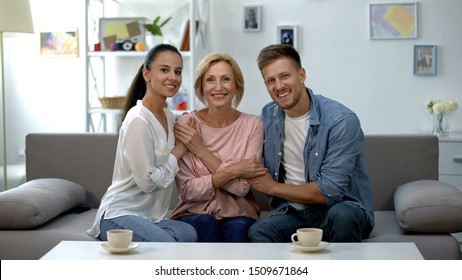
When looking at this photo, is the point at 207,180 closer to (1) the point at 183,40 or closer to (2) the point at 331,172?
(2) the point at 331,172

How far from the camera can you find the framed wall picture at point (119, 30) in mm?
5492

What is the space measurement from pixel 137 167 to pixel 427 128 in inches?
122

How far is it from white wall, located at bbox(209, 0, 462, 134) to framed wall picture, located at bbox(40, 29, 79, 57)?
1086mm

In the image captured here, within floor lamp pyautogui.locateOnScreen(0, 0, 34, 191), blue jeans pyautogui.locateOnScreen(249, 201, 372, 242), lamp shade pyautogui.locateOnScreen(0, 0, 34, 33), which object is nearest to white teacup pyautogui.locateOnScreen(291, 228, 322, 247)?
blue jeans pyautogui.locateOnScreen(249, 201, 372, 242)

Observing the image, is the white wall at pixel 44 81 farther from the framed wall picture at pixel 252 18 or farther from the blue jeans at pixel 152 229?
the blue jeans at pixel 152 229

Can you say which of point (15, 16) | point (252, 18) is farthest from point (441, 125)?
point (15, 16)

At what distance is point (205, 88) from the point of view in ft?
10.5

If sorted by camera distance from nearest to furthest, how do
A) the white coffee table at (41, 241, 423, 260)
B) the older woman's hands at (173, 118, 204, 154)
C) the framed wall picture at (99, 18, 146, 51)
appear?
the white coffee table at (41, 241, 423, 260) → the older woman's hands at (173, 118, 204, 154) → the framed wall picture at (99, 18, 146, 51)

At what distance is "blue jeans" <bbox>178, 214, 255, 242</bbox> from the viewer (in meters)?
3.08

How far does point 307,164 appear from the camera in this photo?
3145 mm

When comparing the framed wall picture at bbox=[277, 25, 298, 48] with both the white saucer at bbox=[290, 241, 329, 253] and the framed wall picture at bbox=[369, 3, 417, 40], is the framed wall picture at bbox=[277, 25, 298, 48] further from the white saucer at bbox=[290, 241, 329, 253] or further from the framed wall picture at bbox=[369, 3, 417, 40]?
the white saucer at bbox=[290, 241, 329, 253]

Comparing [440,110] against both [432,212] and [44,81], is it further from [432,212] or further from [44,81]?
[44,81]

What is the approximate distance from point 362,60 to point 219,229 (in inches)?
111
